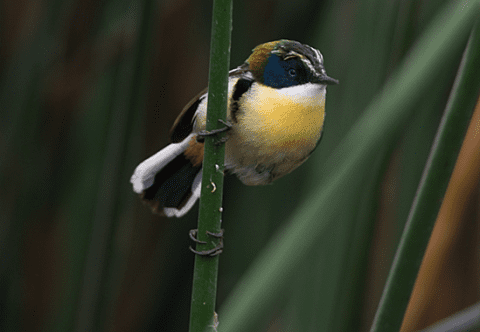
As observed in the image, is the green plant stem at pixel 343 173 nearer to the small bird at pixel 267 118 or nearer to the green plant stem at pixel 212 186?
the green plant stem at pixel 212 186

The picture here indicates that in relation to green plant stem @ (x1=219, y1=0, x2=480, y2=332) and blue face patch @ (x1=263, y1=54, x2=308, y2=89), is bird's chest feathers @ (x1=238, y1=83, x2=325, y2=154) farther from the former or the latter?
green plant stem @ (x1=219, y1=0, x2=480, y2=332)

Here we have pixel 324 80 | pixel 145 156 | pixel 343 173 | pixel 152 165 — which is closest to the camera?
pixel 343 173

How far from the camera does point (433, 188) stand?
404 millimetres

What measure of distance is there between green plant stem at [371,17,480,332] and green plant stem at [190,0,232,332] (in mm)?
146

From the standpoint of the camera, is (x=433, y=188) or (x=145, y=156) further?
(x=145, y=156)

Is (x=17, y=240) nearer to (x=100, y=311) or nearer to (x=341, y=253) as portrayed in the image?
(x=100, y=311)

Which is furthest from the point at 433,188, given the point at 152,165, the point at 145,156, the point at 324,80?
the point at 145,156

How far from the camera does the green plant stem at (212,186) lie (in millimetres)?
407

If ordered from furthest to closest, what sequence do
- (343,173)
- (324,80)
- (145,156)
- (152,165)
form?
1. (145,156)
2. (152,165)
3. (324,80)
4. (343,173)

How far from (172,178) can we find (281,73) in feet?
0.92

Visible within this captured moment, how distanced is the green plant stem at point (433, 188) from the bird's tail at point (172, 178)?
48cm

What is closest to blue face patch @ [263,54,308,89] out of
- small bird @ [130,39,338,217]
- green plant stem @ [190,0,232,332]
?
small bird @ [130,39,338,217]

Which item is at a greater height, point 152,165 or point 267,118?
point 267,118

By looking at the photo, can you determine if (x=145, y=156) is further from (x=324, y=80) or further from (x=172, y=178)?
(x=324, y=80)
